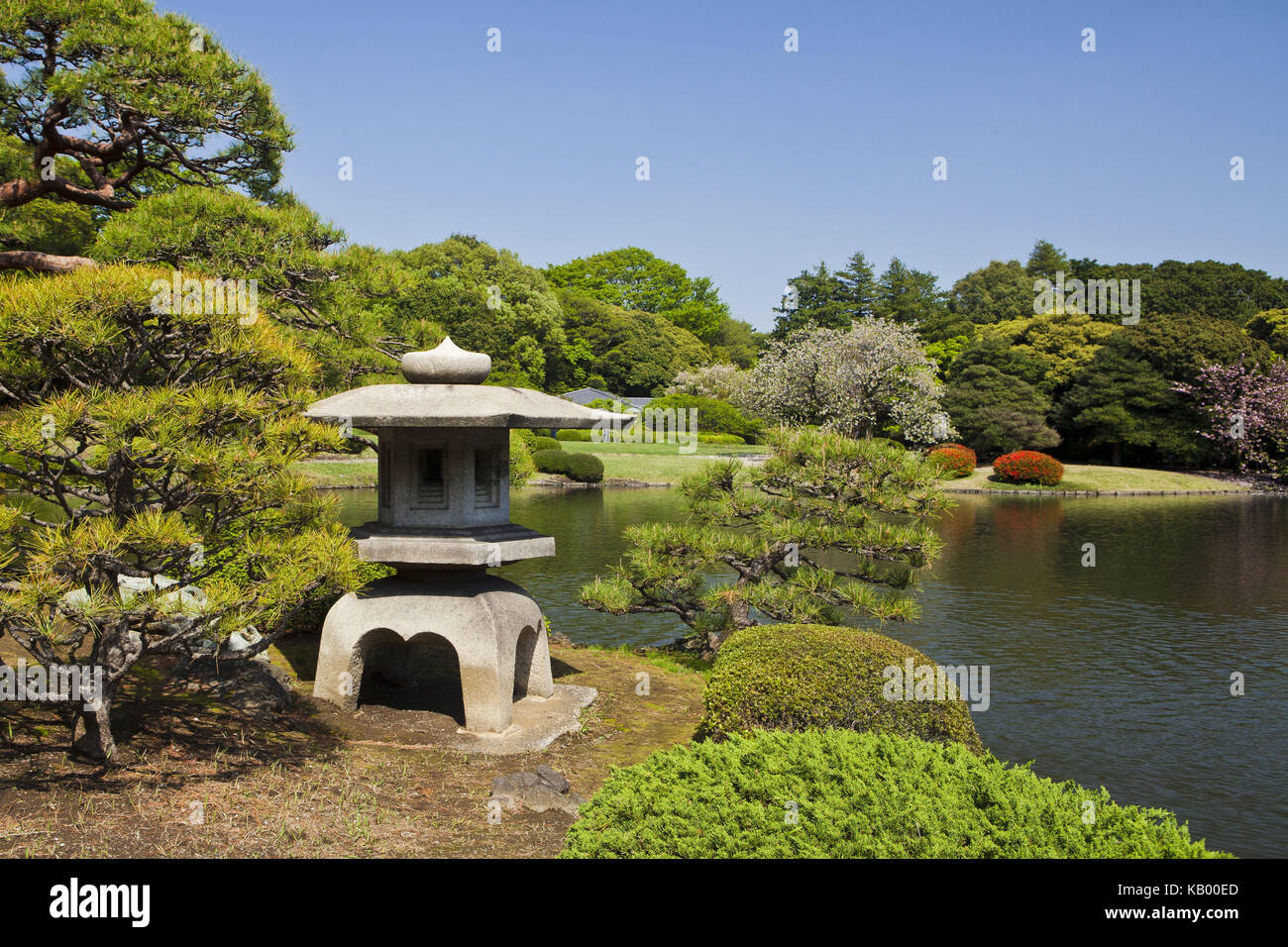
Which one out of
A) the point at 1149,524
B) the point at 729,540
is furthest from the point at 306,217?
the point at 1149,524

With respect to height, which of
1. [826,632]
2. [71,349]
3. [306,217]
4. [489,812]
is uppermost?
[306,217]

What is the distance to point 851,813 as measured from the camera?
14.2ft

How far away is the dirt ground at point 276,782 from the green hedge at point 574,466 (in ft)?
99.2

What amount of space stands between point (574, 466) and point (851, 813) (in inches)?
1409

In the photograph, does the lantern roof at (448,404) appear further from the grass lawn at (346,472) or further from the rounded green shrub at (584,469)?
the rounded green shrub at (584,469)

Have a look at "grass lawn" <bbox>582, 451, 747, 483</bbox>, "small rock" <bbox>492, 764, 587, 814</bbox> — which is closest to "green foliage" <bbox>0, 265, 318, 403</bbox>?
"small rock" <bbox>492, 764, 587, 814</bbox>

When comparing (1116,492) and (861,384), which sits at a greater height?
(861,384)

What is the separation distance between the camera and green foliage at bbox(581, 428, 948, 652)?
1065cm

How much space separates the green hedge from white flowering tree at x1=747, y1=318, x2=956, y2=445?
10387mm

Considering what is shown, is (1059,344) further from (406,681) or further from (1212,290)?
(406,681)

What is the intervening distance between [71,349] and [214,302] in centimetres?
97

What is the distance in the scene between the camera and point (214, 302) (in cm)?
663

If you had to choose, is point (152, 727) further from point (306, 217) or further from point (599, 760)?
point (306, 217)
